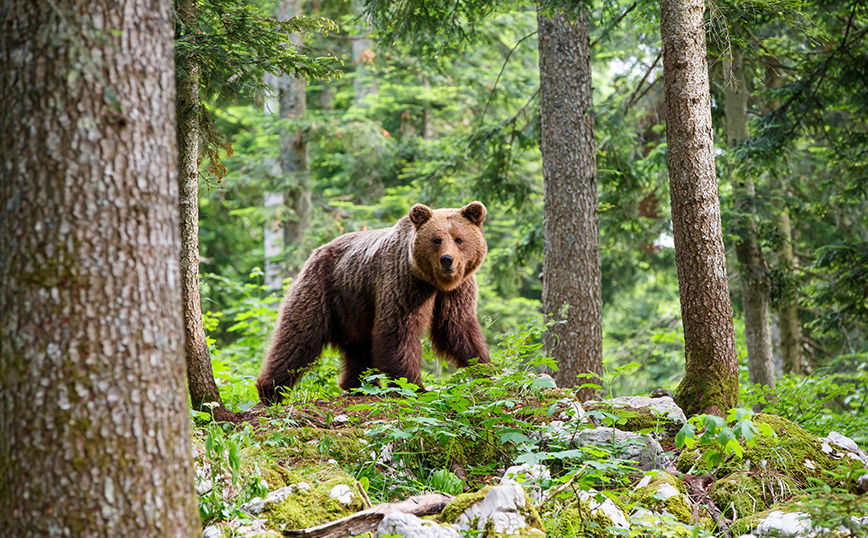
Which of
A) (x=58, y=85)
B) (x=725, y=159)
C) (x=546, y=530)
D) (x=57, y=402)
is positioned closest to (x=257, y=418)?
(x=546, y=530)

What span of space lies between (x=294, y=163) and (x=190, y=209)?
993 cm

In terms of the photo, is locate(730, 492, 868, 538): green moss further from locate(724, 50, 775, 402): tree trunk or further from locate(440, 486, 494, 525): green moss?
locate(724, 50, 775, 402): tree trunk

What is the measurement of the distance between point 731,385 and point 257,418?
3.62 meters

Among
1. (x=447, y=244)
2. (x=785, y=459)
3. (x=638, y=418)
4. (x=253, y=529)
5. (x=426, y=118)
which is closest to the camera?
(x=253, y=529)

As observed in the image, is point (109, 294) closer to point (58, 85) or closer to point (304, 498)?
point (58, 85)

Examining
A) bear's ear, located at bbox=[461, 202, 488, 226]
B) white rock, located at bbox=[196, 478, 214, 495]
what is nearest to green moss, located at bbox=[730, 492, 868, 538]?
white rock, located at bbox=[196, 478, 214, 495]

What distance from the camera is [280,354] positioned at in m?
6.93

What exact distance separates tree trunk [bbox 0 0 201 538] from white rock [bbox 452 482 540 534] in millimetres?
1463

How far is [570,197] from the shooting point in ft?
25.5

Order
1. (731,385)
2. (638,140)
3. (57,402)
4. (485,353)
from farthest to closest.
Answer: (638,140) → (485,353) → (731,385) → (57,402)

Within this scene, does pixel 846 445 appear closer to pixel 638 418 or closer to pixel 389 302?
pixel 638 418

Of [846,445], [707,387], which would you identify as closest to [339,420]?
[707,387]

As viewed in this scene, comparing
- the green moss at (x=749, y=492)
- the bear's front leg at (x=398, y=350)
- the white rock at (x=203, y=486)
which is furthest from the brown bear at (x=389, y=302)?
the white rock at (x=203, y=486)

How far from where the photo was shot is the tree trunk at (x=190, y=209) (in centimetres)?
490
